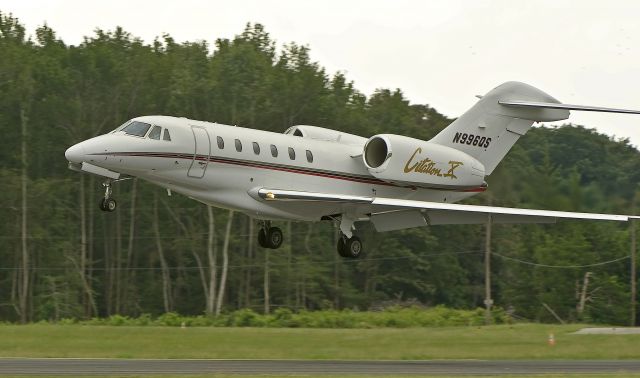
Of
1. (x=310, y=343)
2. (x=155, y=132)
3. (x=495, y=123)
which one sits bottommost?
(x=310, y=343)

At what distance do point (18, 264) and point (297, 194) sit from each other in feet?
106

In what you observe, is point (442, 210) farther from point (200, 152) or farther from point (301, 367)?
point (200, 152)

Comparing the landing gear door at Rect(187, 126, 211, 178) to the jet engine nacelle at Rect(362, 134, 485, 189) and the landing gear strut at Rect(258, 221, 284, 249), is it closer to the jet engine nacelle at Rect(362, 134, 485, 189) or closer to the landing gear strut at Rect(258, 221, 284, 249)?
the landing gear strut at Rect(258, 221, 284, 249)

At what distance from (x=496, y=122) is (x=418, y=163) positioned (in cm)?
347

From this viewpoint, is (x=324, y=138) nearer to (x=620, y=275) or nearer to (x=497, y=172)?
(x=497, y=172)

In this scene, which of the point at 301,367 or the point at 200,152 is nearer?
the point at 301,367

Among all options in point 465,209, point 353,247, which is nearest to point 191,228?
point 353,247

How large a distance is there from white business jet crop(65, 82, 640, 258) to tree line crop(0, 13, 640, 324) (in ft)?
68.6

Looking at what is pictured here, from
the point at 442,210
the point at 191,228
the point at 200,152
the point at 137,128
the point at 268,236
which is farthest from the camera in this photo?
the point at 191,228

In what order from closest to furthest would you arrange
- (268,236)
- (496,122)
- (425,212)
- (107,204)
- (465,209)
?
(107,204)
(465,209)
(268,236)
(425,212)
(496,122)

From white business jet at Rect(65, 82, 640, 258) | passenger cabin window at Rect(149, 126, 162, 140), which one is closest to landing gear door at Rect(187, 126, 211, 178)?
white business jet at Rect(65, 82, 640, 258)

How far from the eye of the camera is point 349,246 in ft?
101

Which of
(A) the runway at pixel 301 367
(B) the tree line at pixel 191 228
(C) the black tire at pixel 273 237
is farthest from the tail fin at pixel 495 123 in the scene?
(B) the tree line at pixel 191 228

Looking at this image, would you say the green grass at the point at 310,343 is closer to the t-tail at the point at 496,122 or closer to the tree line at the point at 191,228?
the t-tail at the point at 496,122
